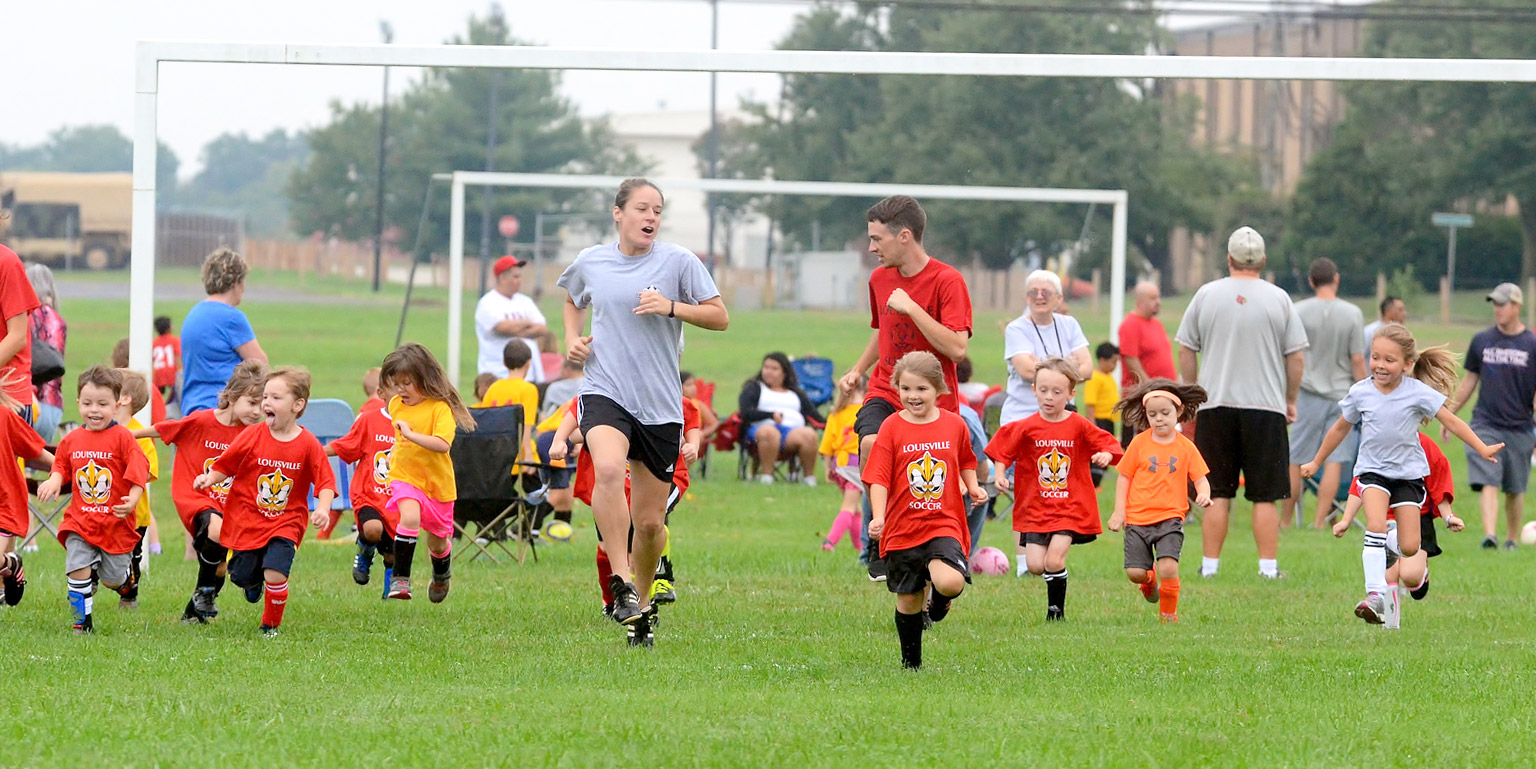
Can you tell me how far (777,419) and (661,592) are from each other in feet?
34.1

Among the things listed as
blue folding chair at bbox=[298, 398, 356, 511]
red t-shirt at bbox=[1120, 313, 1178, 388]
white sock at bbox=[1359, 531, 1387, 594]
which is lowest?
white sock at bbox=[1359, 531, 1387, 594]

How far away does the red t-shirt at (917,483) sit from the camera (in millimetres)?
7105

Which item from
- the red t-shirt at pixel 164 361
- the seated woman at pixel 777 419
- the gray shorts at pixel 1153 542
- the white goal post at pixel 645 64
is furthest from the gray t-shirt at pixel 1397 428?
the red t-shirt at pixel 164 361

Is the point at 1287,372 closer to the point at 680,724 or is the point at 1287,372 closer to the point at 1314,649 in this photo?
the point at 1314,649

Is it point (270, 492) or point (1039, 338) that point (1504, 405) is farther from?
point (270, 492)

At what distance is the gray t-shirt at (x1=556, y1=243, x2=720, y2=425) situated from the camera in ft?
25.7

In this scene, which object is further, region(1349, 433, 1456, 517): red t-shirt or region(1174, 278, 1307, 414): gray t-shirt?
region(1174, 278, 1307, 414): gray t-shirt

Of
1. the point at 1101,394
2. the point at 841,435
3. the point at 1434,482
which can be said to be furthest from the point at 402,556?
the point at 1101,394

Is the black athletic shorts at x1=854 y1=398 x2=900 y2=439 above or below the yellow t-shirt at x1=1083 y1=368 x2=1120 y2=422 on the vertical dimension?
above

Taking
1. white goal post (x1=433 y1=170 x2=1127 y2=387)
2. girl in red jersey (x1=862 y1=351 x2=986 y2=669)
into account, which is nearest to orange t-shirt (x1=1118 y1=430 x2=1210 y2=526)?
girl in red jersey (x1=862 y1=351 x2=986 y2=669)

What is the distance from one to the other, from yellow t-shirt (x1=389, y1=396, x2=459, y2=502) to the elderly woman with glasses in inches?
132

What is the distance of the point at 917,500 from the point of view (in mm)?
7129

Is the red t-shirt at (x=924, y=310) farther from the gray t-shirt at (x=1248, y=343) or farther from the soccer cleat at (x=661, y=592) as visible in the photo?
the gray t-shirt at (x=1248, y=343)

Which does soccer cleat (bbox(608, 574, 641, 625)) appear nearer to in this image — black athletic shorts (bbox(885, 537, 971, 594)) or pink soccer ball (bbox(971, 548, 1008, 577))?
black athletic shorts (bbox(885, 537, 971, 594))
